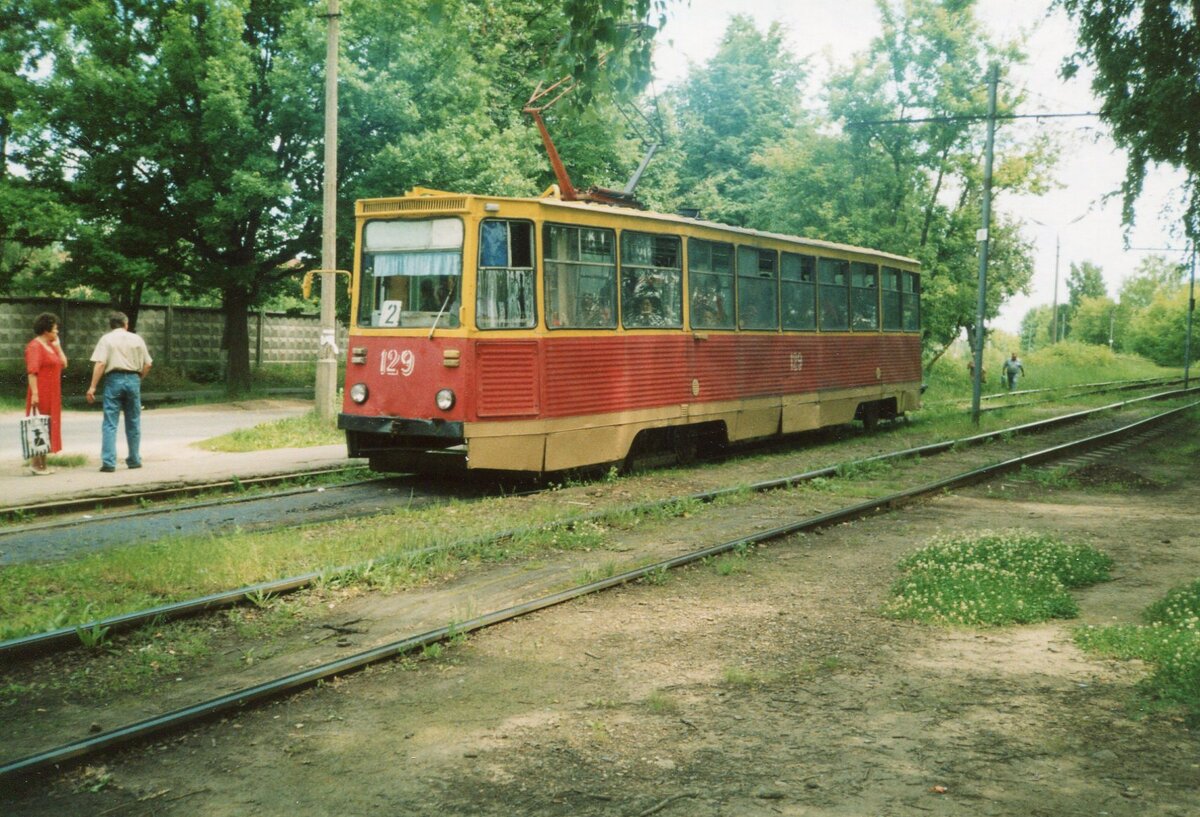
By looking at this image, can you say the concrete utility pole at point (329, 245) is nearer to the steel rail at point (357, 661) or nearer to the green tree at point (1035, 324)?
the steel rail at point (357, 661)

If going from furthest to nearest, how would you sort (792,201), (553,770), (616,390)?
(792,201) → (616,390) → (553,770)

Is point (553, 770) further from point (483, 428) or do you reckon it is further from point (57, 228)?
point (57, 228)

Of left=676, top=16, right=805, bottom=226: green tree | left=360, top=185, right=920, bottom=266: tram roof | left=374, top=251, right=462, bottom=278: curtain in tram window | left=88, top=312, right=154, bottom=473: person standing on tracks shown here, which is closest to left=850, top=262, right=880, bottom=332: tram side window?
left=360, top=185, right=920, bottom=266: tram roof

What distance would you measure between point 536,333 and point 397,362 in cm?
152

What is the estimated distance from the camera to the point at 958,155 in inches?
1422

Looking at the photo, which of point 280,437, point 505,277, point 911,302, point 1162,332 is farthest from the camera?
point 1162,332

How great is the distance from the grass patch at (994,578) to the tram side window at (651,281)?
5.39 meters

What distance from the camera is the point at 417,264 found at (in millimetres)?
11742

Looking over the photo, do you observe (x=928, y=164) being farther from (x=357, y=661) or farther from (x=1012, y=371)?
(x=357, y=661)

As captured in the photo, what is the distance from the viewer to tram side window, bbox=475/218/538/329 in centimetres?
1135

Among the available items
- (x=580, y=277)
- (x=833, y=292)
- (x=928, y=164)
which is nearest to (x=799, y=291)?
(x=833, y=292)

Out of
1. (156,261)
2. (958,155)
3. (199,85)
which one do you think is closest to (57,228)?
(156,261)

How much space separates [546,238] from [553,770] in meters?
8.08

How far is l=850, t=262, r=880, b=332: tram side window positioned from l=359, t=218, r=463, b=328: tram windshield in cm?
947
